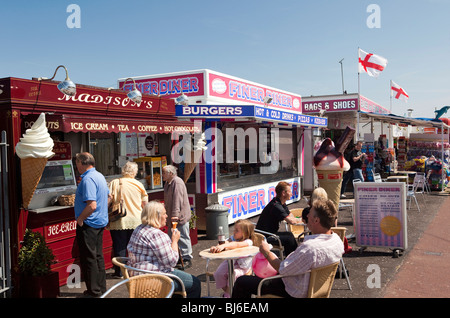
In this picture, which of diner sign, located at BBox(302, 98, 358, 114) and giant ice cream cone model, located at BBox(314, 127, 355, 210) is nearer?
giant ice cream cone model, located at BBox(314, 127, 355, 210)

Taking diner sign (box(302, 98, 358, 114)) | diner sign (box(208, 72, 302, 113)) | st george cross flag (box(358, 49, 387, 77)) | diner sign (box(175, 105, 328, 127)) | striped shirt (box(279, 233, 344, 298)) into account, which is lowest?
striped shirt (box(279, 233, 344, 298))

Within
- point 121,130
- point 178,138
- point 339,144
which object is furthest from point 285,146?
point 121,130

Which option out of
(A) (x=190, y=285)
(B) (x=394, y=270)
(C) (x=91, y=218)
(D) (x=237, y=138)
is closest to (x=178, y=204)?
(C) (x=91, y=218)

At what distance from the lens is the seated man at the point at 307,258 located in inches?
138

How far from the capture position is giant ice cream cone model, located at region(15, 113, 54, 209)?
508cm

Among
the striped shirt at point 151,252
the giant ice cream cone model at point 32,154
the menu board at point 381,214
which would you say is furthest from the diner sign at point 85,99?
the menu board at point 381,214

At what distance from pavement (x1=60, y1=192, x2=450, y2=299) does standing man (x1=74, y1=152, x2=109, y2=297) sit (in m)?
0.34

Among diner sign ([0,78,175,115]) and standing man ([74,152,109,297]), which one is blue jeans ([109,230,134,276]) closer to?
standing man ([74,152,109,297])

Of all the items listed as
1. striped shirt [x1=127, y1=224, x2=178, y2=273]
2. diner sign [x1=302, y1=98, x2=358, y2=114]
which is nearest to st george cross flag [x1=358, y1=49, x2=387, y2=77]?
diner sign [x1=302, y1=98, x2=358, y2=114]

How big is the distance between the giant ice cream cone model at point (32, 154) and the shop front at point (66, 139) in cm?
14

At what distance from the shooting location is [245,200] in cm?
1000

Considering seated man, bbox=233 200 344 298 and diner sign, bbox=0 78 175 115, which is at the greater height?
diner sign, bbox=0 78 175 115
